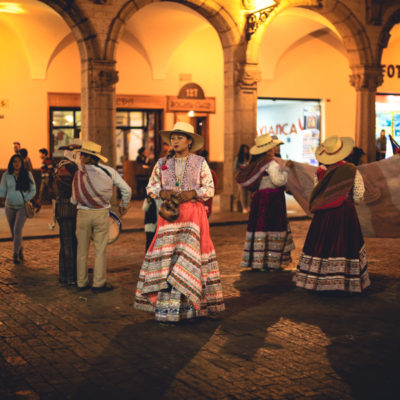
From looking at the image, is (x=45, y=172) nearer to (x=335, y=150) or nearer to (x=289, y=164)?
(x=289, y=164)

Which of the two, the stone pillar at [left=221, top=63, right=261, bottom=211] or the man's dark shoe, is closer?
the man's dark shoe

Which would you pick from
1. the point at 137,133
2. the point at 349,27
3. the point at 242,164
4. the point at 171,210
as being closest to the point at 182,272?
the point at 171,210

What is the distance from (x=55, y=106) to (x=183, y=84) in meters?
4.37

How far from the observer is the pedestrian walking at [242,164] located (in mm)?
17031

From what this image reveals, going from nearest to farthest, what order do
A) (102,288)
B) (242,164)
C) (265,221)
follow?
(102,288) < (265,221) < (242,164)

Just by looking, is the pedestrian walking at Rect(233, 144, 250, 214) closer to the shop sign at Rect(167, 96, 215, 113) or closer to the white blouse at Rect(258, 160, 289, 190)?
the shop sign at Rect(167, 96, 215, 113)

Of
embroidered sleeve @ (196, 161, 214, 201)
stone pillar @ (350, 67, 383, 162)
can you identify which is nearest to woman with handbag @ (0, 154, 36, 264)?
embroidered sleeve @ (196, 161, 214, 201)

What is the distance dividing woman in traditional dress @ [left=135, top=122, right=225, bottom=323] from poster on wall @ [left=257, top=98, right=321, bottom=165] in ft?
57.7

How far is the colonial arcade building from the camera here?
1585 centimetres

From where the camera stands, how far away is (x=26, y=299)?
7.57m

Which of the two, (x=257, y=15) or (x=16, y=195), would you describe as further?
(x=257, y=15)

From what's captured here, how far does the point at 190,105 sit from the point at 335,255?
Result: 51.2ft

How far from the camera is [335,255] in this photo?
25.2ft

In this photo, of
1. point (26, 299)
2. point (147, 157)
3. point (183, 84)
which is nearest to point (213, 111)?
point (183, 84)
